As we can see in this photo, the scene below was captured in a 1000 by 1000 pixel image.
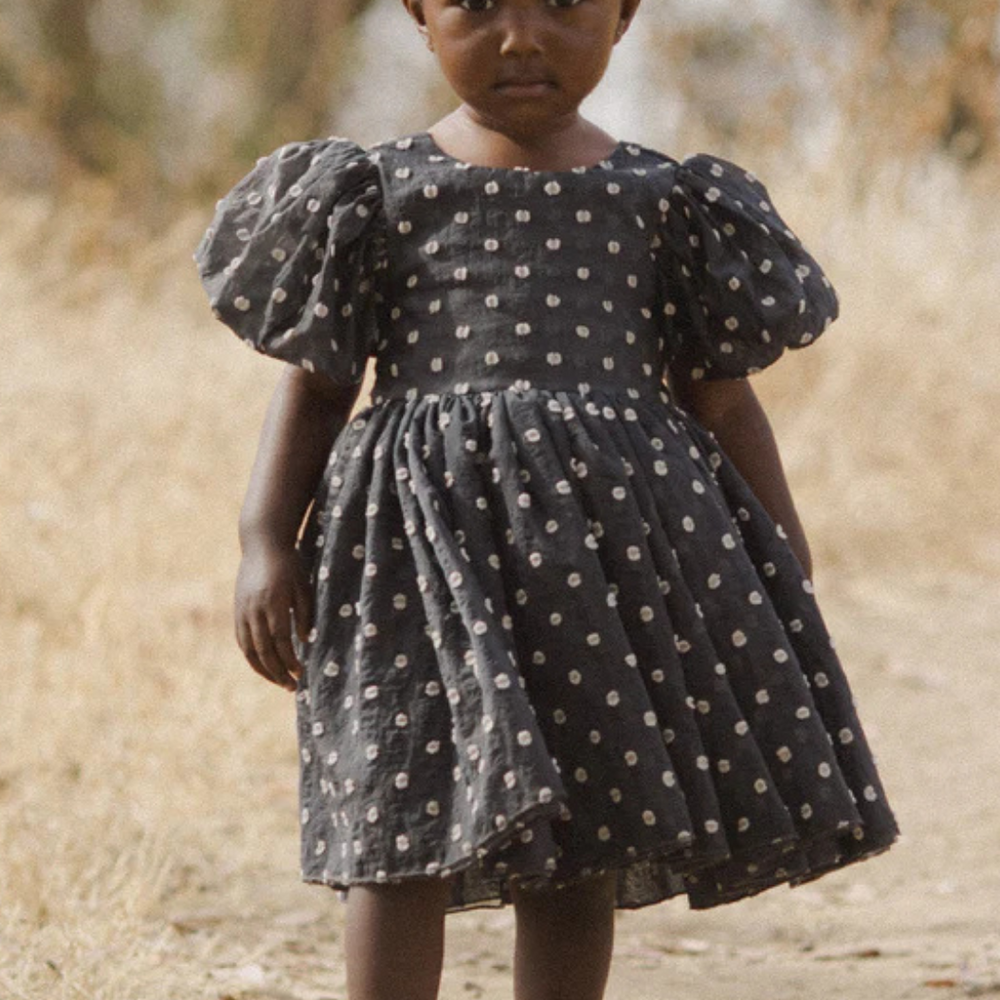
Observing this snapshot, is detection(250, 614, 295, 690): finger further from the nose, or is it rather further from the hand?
the nose

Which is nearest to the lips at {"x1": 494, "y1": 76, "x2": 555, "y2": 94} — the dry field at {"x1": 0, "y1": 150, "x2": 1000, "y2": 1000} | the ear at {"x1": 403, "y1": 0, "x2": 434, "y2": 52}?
the ear at {"x1": 403, "y1": 0, "x2": 434, "y2": 52}

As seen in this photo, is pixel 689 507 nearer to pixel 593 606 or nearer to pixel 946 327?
pixel 593 606

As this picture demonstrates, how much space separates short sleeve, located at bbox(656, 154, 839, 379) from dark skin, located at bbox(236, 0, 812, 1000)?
0.30ft

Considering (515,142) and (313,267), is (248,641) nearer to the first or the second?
(313,267)

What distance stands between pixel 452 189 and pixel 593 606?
20.2 inches

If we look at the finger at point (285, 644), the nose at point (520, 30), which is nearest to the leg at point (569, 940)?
the finger at point (285, 644)

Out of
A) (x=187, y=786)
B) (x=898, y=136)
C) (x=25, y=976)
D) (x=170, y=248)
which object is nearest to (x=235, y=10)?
(x=170, y=248)

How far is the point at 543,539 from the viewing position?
207cm

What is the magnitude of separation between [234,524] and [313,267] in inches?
130

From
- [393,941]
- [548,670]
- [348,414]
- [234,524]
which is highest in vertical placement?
[234,524]

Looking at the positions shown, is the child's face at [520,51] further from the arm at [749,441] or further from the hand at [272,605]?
the hand at [272,605]

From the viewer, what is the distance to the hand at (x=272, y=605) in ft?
7.22

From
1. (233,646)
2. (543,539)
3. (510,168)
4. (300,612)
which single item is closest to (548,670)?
(543,539)

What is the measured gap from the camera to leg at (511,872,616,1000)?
2.26 m
